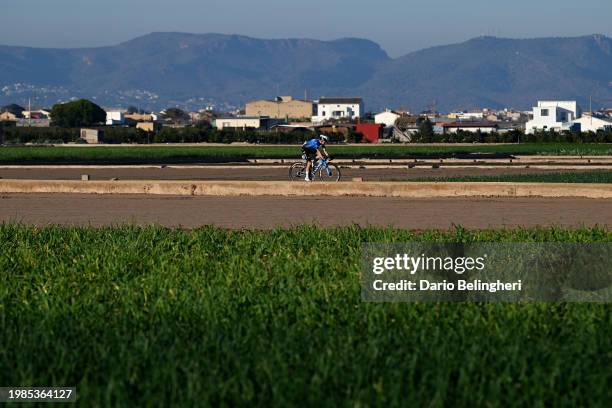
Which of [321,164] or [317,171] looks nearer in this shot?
[321,164]

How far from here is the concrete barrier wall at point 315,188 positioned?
2688cm

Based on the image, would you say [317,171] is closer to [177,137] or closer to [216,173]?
[216,173]

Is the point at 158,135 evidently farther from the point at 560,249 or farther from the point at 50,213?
the point at 560,249

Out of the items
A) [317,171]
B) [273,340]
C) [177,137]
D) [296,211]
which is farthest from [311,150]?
[177,137]

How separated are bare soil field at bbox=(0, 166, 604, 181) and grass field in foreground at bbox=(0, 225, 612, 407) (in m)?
27.4

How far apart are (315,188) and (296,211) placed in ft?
15.1

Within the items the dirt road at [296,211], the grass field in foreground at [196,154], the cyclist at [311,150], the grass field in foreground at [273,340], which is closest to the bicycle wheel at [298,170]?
the cyclist at [311,150]

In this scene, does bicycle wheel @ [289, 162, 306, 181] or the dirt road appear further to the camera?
bicycle wheel @ [289, 162, 306, 181]

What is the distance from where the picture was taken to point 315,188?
1096 inches

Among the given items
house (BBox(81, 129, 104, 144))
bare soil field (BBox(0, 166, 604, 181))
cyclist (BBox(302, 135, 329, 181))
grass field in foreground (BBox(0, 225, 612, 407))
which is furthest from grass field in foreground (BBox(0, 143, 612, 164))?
house (BBox(81, 129, 104, 144))

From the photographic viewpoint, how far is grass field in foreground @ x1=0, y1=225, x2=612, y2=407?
7.71 meters

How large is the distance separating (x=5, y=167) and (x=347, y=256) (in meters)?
40.4

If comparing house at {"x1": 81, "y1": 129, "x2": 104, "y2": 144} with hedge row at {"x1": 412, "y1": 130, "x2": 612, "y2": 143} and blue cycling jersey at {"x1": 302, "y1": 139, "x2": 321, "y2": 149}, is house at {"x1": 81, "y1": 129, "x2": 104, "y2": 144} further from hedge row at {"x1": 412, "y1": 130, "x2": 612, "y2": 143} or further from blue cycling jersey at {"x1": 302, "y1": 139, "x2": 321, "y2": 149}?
blue cycling jersey at {"x1": 302, "y1": 139, "x2": 321, "y2": 149}

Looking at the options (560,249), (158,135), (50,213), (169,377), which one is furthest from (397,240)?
(158,135)
